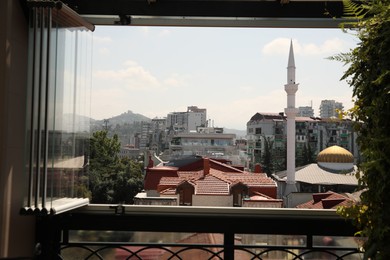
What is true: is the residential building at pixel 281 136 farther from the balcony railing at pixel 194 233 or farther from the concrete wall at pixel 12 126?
the concrete wall at pixel 12 126

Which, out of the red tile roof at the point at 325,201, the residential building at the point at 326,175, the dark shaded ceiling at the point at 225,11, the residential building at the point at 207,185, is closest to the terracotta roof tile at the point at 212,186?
the residential building at the point at 207,185

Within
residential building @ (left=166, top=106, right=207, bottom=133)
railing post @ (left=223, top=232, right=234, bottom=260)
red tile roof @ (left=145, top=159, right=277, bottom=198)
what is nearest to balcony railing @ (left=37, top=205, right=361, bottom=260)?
railing post @ (left=223, top=232, right=234, bottom=260)

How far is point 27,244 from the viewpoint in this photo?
1.80m

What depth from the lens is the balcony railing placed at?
1854 mm

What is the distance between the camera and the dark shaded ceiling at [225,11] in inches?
75.6

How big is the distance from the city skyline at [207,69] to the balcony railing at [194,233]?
51 cm

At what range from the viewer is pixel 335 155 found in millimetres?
1954

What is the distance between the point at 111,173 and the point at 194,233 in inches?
21.4

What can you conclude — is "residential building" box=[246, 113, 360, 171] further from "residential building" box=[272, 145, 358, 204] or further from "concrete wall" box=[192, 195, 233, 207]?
"concrete wall" box=[192, 195, 233, 207]

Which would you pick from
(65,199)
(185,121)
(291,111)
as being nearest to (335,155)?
(291,111)

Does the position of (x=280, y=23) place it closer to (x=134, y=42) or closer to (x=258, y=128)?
(x=258, y=128)

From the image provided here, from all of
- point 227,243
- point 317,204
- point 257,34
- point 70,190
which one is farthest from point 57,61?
point 317,204

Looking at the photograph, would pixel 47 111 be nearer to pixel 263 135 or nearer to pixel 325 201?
pixel 263 135

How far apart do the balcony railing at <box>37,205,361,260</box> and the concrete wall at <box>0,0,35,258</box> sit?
0.20 m
